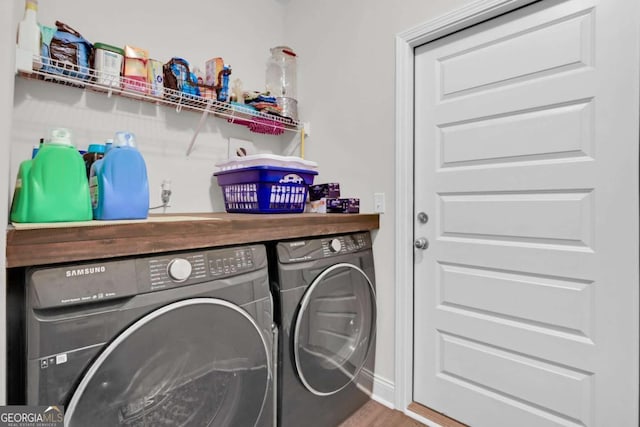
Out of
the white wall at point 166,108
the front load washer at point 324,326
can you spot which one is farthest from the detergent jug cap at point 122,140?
the front load washer at point 324,326

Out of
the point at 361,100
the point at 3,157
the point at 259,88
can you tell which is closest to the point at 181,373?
the point at 3,157

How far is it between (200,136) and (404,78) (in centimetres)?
116

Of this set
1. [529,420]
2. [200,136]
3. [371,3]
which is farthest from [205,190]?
[529,420]

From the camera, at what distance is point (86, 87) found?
1.41 metres

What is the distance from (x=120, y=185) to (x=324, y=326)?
0.98 meters

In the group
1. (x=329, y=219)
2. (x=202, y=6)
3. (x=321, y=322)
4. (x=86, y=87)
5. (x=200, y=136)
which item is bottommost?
(x=321, y=322)

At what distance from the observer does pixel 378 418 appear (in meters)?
1.61

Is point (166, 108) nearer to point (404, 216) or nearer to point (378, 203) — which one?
point (378, 203)

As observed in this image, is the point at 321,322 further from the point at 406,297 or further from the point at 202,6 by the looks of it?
the point at 202,6

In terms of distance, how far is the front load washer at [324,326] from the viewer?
4.25 feet

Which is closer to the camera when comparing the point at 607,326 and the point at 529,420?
the point at 607,326

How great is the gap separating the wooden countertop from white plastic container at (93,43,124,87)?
30.5 inches

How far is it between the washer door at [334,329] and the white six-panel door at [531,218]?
11.7 inches

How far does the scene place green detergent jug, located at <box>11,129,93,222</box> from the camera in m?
0.85
